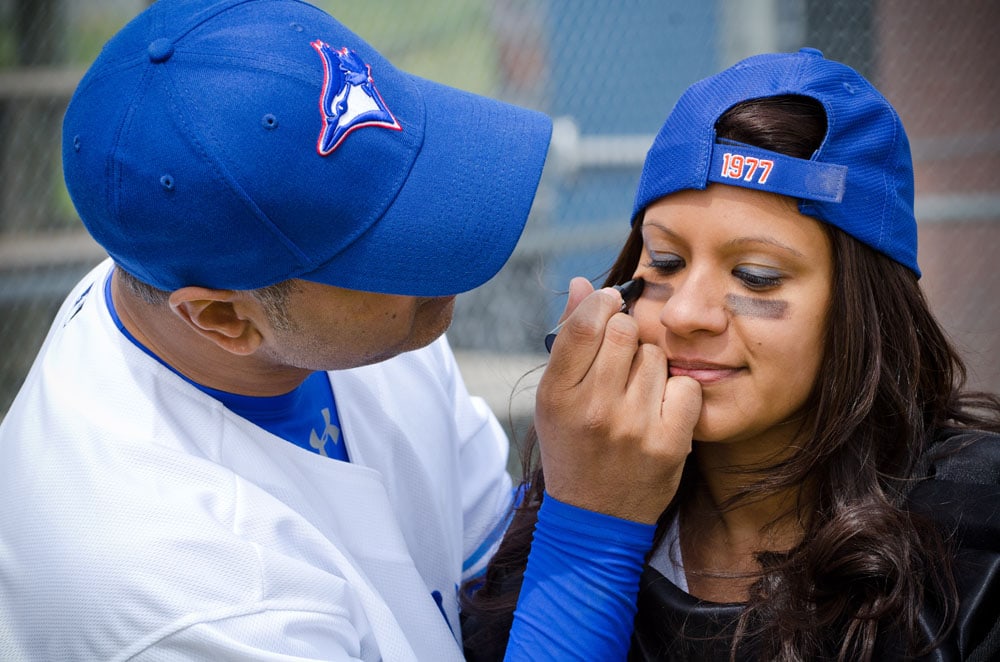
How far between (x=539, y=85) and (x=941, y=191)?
84.7 inches

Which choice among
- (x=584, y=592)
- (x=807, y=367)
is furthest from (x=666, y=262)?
(x=584, y=592)

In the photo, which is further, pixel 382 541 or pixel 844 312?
pixel 382 541

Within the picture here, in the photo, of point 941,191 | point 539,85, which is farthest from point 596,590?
point 941,191

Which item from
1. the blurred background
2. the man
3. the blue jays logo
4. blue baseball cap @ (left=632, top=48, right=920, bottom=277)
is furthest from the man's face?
the blurred background

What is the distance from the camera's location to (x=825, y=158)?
5.40ft

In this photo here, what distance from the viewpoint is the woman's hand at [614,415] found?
1.67 metres

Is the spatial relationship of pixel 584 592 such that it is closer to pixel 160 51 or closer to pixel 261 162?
pixel 261 162

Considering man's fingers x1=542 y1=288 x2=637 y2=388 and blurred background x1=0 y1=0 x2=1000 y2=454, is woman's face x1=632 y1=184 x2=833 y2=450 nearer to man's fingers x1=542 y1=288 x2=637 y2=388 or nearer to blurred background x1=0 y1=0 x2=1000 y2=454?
man's fingers x1=542 y1=288 x2=637 y2=388

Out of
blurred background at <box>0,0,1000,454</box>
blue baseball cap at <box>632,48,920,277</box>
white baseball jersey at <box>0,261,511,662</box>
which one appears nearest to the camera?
white baseball jersey at <box>0,261,511,662</box>

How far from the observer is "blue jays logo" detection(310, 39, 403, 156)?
1.58 m

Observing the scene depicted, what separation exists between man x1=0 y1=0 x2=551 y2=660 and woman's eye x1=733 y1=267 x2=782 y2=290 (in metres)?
0.41

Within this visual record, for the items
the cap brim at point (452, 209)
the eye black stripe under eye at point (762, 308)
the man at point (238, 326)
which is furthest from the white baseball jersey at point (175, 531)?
the eye black stripe under eye at point (762, 308)

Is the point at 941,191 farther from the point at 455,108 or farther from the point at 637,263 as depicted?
the point at 455,108

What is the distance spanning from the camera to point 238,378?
1.80 m
